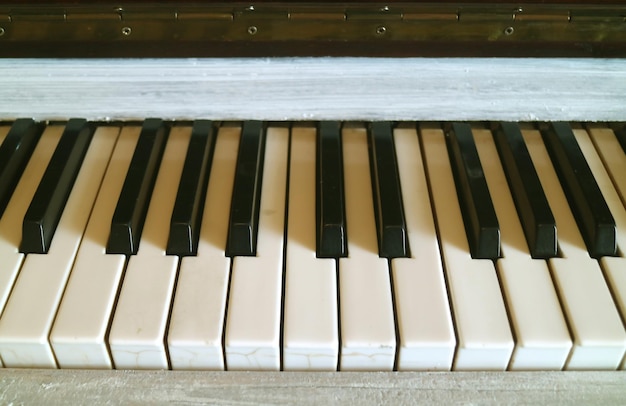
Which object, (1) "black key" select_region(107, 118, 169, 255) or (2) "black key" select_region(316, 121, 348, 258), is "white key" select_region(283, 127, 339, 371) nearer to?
(2) "black key" select_region(316, 121, 348, 258)

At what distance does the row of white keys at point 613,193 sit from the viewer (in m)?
0.91

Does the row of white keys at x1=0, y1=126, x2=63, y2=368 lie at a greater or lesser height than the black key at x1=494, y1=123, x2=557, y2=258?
lesser

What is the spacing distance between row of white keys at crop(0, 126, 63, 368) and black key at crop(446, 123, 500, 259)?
0.65m

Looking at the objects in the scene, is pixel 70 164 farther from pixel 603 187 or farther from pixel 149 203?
pixel 603 187

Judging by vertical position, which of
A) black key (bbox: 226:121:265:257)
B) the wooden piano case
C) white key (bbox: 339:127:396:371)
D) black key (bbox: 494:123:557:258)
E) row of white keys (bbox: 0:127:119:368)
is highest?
the wooden piano case

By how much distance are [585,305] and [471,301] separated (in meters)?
0.15

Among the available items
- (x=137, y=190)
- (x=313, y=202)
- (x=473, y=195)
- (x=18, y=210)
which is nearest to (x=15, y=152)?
(x=18, y=210)

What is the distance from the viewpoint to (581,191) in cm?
102

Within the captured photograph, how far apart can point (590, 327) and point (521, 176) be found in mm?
271

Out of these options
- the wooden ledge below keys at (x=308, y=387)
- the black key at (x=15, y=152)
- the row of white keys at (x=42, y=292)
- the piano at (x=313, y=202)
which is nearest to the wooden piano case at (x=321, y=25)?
the piano at (x=313, y=202)

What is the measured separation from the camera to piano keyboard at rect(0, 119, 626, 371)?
2.81ft

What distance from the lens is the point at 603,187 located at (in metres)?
1.06

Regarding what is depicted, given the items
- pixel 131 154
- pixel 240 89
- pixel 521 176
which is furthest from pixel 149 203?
pixel 521 176

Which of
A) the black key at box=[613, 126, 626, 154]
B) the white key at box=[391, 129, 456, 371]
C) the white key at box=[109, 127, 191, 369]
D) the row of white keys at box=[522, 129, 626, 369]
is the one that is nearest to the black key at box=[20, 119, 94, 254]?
the white key at box=[109, 127, 191, 369]
